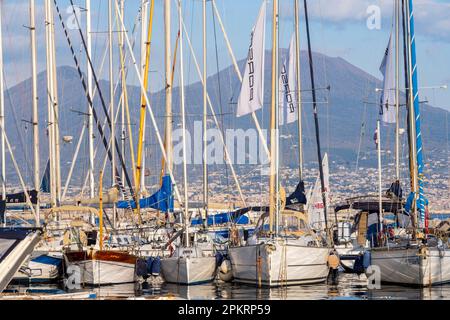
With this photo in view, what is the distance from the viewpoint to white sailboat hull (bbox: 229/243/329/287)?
3102 centimetres

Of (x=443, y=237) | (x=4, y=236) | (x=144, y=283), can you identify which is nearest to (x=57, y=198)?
(x=144, y=283)

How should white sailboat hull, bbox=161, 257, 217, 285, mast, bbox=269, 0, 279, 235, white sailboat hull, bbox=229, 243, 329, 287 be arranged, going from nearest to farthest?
white sailboat hull, bbox=229, 243, 329, 287
mast, bbox=269, 0, 279, 235
white sailboat hull, bbox=161, 257, 217, 285

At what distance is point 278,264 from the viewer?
3111 centimetres

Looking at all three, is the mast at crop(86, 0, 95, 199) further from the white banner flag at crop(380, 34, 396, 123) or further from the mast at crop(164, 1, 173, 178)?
the white banner flag at crop(380, 34, 396, 123)

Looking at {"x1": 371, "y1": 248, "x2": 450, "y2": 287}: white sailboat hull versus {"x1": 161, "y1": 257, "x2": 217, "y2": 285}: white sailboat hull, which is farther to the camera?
{"x1": 161, "y1": 257, "x2": 217, "y2": 285}: white sailboat hull

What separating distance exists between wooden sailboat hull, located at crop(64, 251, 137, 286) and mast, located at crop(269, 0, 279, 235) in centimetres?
491

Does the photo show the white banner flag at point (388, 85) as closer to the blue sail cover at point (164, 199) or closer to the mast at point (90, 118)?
the blue sail cover at point (164, 199)

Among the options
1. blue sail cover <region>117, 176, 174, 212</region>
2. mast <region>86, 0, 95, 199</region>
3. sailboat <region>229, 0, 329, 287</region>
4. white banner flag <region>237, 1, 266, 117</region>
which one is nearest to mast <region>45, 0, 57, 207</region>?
mast <region>86, 0, 95, 199</region>

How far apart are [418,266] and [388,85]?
14.8 m

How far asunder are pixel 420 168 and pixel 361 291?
742cm

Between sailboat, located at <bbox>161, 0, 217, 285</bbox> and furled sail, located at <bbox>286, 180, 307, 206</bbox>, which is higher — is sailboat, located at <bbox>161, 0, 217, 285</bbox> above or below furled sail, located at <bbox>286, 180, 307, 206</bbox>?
below

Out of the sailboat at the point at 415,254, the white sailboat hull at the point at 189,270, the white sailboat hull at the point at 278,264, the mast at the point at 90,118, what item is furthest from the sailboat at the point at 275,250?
the mast at the point at 90,118

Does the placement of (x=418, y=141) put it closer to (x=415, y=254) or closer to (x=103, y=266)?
(x=415, y=254)
